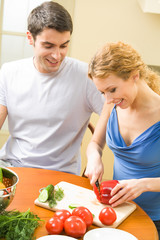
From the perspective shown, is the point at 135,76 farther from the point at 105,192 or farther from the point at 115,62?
the point at 105,192

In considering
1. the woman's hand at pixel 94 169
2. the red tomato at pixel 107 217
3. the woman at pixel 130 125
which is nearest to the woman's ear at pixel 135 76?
the woman at pixel 130 125

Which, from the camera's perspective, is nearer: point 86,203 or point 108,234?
point 108,234

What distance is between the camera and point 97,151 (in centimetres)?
199

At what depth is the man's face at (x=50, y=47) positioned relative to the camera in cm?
211

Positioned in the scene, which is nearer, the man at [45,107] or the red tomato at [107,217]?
the red tomato at [107,217]

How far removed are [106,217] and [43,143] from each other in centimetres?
93

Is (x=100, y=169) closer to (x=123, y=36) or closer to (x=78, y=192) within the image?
(x=78, y=192)

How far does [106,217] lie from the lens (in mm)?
1431

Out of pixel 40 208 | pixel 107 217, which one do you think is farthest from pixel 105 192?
pixel 40 208

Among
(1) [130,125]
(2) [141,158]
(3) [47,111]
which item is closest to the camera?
(2) [141,158]

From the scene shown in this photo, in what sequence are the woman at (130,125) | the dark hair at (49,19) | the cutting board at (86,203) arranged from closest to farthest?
the cutting board at (86,203), the woman at (130,125), the dark hair at (49,19)

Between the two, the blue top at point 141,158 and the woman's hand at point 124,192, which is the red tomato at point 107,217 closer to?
the woman's hand at point 124,192

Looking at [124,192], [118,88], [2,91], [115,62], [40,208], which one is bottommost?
[40,208]

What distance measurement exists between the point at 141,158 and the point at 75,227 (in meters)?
0.63
